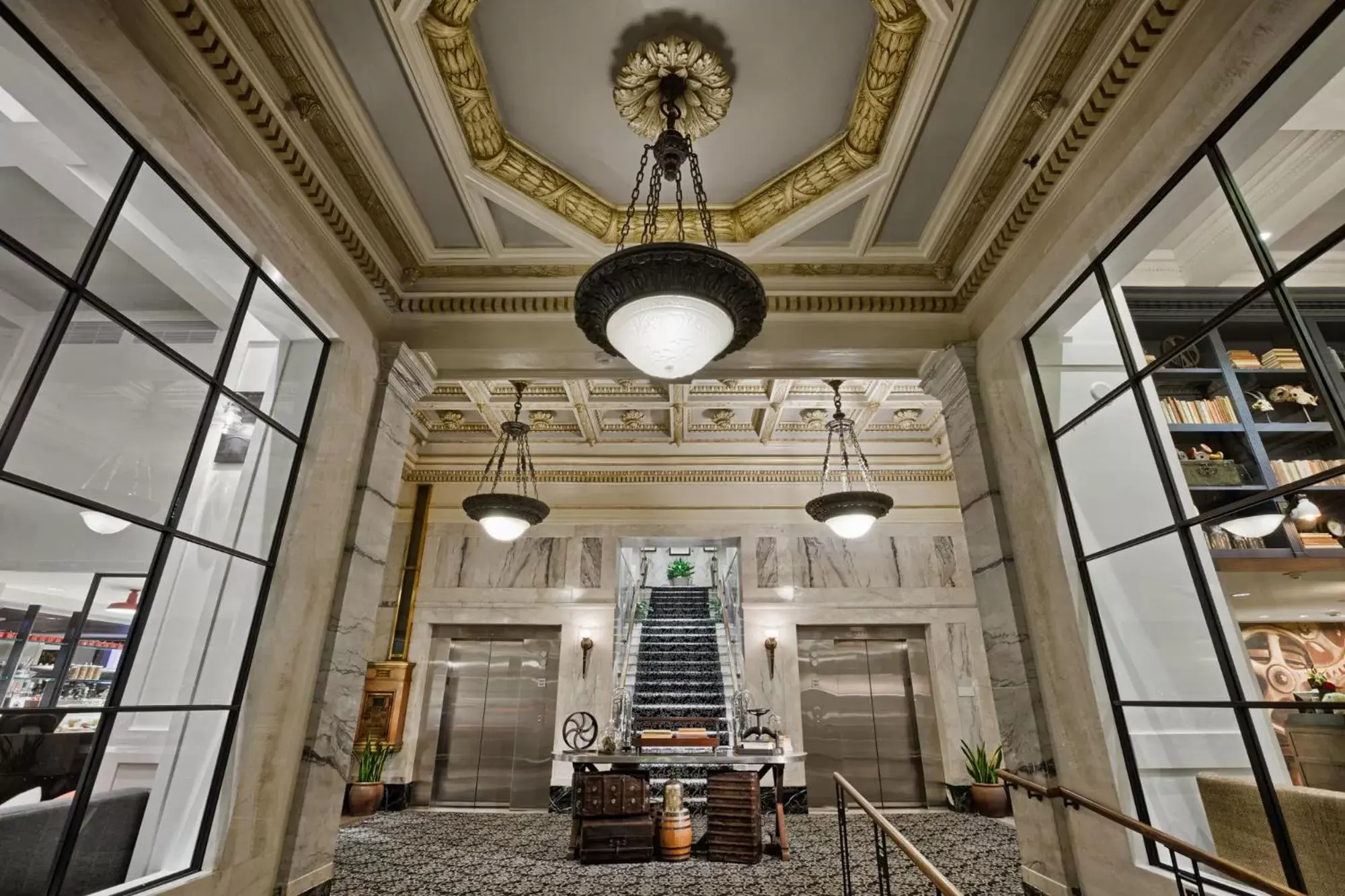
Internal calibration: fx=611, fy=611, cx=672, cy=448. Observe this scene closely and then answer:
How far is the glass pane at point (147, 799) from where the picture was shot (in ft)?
7.82

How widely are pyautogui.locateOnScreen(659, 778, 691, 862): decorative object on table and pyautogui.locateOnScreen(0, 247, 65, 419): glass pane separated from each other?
494cm

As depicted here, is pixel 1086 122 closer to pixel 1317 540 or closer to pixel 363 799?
pixel 1317 540

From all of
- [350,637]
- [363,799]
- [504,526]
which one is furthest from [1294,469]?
[363,799]

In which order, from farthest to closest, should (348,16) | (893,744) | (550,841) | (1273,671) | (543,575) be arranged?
1. (543,575)
2. (893,744)
3. (550,841)
4. (1273,671)
5. (348,16)

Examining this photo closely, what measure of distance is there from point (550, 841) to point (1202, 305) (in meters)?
6.66

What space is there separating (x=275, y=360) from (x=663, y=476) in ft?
19.4

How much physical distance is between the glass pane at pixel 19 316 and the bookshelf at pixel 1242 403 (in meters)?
4.47

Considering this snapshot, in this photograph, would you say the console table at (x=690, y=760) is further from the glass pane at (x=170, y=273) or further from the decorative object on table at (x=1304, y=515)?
the glass pane at (x=170, y=273)

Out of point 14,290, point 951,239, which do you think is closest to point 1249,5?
point 951,239

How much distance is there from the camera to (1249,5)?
213 centimetres

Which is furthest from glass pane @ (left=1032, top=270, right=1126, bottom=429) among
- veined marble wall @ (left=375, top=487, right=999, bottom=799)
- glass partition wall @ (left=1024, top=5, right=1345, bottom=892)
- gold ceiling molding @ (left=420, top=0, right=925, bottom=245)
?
veined marble wall @ (left=375, top=487, right=999, bottom=799)

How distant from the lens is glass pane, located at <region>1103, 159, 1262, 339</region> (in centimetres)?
292

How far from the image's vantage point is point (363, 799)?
22.9 ft

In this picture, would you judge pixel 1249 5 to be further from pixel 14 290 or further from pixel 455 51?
pixel 14 290
